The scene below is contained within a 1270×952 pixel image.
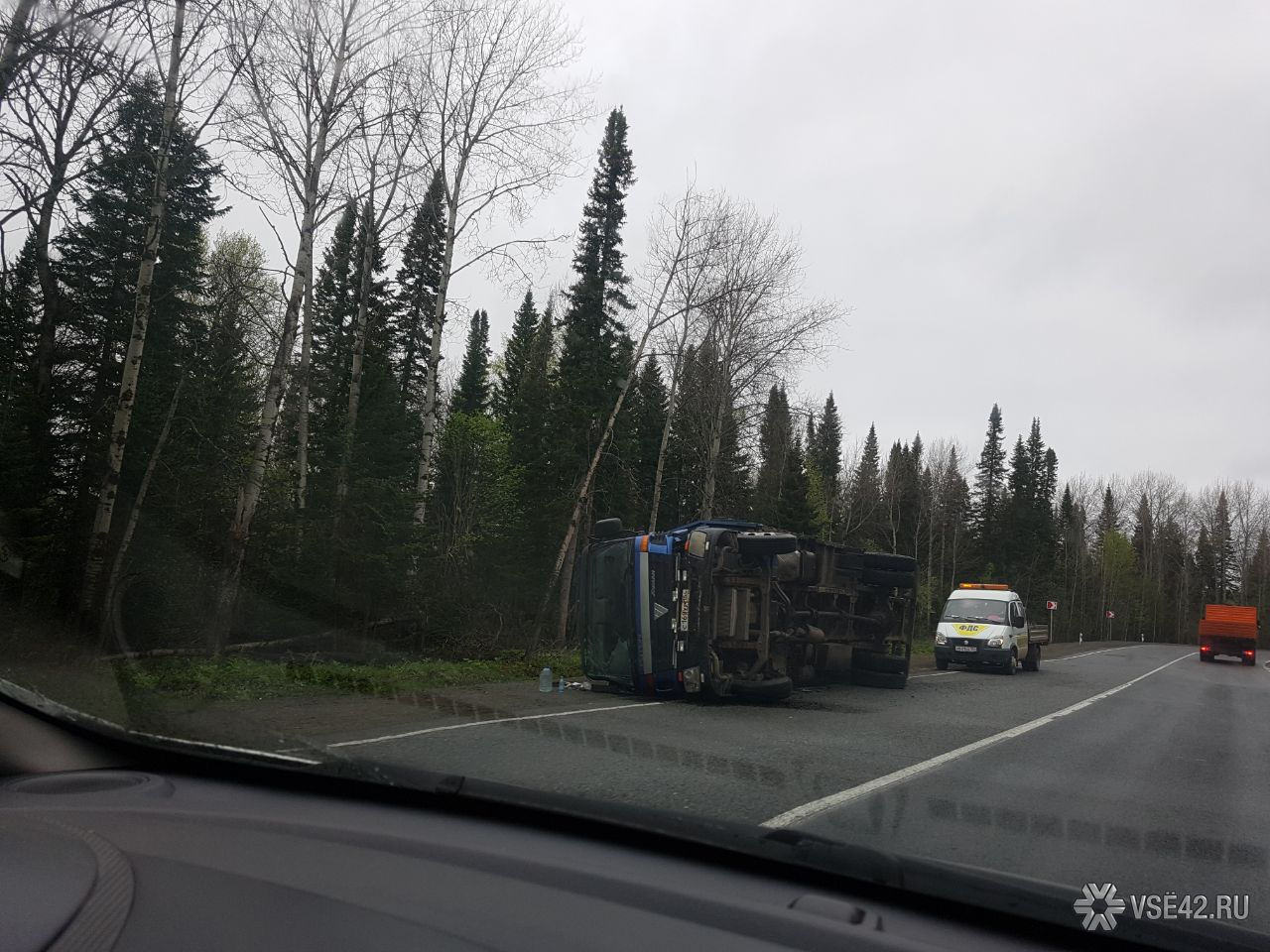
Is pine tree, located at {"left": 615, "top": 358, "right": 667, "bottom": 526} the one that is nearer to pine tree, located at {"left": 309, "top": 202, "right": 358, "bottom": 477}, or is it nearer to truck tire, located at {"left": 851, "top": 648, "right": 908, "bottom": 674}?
pine tree, located at {"left": 309, "top": 202, "right": 358, "bottom": 477}

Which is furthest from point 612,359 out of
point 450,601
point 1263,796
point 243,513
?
point 1263,796

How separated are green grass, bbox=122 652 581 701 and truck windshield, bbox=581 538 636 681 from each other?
8.07 feet

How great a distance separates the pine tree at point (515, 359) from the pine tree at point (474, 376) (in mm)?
1496

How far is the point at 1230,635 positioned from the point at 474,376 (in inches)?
1848

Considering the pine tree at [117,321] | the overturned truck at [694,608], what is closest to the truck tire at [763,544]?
the overturned truck at [694,608]

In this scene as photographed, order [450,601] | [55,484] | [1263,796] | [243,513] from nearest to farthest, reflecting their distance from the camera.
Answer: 1. [1263,796]
2. [243,513]
3. [55,484]
4. [450,601]

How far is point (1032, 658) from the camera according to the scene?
994 inches

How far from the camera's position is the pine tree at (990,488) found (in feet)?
290

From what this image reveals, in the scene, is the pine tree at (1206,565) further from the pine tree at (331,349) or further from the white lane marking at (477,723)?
the white lane marking at (477,723)

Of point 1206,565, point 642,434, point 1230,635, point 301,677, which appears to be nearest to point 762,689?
point 301,677

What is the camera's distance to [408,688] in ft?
44.1

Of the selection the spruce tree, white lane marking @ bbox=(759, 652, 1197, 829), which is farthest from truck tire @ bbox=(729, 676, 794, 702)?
the spruce tree

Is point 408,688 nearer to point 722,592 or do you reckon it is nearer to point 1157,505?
point 722,592

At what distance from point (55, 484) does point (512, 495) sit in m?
17.3
